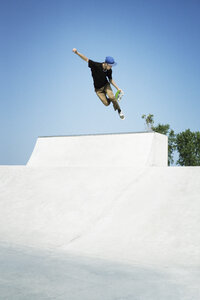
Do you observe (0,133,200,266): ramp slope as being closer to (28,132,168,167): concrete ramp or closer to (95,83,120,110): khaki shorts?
(95,83,120,110): khaki shorts

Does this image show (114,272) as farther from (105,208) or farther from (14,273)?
(105,208)

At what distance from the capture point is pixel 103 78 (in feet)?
24.7

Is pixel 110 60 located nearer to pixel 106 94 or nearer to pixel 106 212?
pixel 106 94

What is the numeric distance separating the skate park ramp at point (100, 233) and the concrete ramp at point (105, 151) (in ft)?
1.95

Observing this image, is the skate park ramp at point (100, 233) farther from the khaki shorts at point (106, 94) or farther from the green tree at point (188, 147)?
the green tree at point (188, 147)

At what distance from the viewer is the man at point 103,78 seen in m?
7.24

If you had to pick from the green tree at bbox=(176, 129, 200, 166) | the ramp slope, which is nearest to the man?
the ramp slope

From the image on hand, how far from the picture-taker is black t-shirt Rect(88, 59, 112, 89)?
7308 mm

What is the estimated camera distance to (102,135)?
12.7m

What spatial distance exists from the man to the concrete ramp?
3.81m

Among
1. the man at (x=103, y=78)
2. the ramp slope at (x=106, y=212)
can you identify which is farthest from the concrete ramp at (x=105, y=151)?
the man at (x=103, y=78)

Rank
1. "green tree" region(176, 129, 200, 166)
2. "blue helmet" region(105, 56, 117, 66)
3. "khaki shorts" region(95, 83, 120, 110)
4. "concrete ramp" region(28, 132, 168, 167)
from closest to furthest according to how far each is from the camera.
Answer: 1. "blue helmet" region(105, 56, 117, 66)
2. "khaki shorts" region(95, 83, 120, 110)
3. "concrete ramp" region(28, 132, 168, 167)
4. "green tree" region(176, 129, 200, 166)

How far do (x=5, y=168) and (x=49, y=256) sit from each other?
6.55m

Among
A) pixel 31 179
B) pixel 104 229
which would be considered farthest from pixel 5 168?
pixel 104 229
